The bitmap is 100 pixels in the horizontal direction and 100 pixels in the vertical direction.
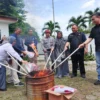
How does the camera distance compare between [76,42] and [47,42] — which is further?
[47,42]

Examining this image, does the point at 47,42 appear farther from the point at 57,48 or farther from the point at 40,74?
the point at 40,74

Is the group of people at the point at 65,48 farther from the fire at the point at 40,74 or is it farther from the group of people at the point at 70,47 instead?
the fire at the point at 40,74

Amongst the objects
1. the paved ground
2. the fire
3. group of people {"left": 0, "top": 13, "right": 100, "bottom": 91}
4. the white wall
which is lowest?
the paved ground

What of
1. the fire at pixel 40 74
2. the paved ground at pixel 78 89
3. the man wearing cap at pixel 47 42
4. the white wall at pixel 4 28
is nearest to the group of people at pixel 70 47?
the man wearing cap at pixel 47 42

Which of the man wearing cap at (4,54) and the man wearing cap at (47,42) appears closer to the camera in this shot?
the man wearing cap at (4,54)

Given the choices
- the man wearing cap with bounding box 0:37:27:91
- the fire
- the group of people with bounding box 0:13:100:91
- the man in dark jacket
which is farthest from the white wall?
the fire

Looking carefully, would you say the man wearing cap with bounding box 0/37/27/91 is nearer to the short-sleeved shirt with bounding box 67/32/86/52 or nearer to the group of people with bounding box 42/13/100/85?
the group of people with bounding box 42/13/100/85

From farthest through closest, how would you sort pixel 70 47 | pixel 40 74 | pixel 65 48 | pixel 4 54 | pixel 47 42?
1. pixel 47 42
2. pixel 70 47
3. pixel 65 48
4. pixel 4 54
5. pixel 40 74

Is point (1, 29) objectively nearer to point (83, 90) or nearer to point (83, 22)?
point (83, 90)

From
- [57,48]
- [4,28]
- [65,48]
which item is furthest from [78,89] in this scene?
[4,28]

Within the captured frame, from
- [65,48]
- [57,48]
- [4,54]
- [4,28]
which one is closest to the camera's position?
[4,54]

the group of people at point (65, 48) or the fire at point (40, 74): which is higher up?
the group of people at point (65, 48)

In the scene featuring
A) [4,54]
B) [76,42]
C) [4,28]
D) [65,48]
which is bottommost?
[4,54]

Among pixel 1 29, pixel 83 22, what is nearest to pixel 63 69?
pixel 1 29
